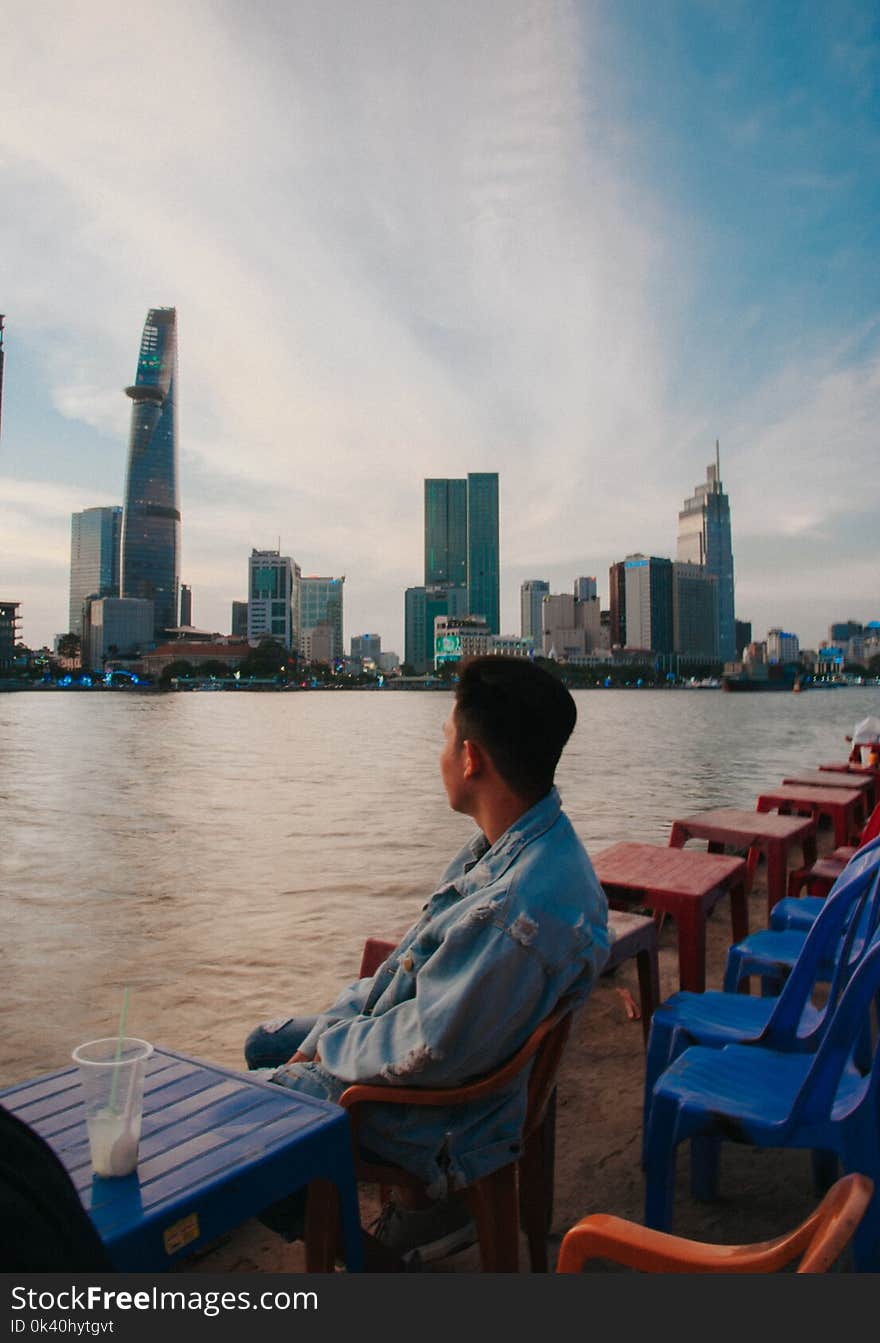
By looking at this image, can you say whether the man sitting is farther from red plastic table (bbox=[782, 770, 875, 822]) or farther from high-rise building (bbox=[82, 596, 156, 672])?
high-rise building (bbox=[82, 596, 156, 672])

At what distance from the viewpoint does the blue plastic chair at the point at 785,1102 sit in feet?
6.23

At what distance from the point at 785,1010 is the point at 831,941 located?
9.3 inches

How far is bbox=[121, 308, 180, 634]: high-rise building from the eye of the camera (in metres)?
187

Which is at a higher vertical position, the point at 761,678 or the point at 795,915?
the point at 761,678

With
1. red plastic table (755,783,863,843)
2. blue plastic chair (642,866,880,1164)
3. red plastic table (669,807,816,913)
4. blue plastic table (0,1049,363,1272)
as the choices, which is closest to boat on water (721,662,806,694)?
red plastic table (755,783,863,843)

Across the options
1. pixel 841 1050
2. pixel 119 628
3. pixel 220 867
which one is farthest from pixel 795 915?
pixel 119 628

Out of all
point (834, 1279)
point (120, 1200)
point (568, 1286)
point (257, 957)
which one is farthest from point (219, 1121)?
point (257, 957)

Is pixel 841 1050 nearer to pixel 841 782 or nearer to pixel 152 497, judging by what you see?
pixel 841 782

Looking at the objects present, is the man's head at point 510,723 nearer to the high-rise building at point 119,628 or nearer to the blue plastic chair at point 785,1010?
the blue plastic chair at point 785,1010

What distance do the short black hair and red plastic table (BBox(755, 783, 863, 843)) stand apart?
18.4 ft

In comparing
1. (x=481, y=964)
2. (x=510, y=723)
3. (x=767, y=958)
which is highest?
(x=510, y=723)

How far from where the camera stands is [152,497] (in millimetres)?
186375

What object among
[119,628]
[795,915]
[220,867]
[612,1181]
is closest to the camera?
[612,1181]

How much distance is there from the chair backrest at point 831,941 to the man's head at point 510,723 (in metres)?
0.93
